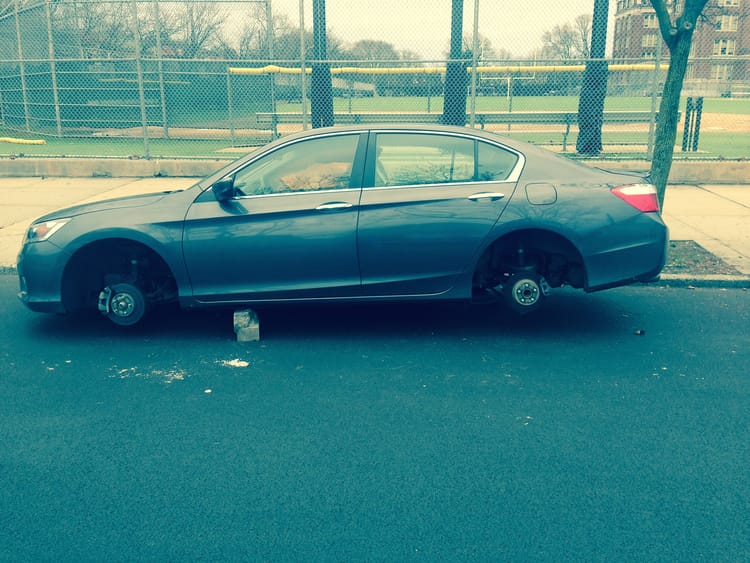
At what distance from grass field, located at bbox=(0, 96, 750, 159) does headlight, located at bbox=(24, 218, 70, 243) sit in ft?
26.4

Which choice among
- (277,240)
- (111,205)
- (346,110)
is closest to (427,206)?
(277,240)

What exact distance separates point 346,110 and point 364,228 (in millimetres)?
10678

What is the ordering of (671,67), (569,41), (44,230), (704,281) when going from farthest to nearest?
(569,41) < (671,67) < (704,281) < (44,230)

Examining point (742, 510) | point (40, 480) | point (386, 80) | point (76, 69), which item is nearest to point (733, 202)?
point (386, 80)

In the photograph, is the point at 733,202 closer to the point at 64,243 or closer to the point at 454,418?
the point at 454,418

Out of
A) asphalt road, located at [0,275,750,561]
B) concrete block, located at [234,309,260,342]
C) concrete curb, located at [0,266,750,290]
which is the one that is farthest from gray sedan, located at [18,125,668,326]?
concrete curb, located at [0,266,750,290]

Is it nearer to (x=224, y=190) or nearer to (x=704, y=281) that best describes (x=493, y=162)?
(x=224, y=190)

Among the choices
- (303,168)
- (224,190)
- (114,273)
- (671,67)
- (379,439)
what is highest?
(671,67)

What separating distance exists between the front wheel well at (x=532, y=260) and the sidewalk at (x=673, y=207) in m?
1.82

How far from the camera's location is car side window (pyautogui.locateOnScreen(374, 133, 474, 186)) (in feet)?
19.3

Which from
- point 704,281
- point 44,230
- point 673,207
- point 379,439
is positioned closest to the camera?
point 379,439

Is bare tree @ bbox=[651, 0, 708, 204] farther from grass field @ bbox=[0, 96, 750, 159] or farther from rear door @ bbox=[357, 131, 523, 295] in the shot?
grass field @ bbox=[0, 96, 750, 159]

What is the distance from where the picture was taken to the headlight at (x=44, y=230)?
19.2 ft

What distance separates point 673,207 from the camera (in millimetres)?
10680
